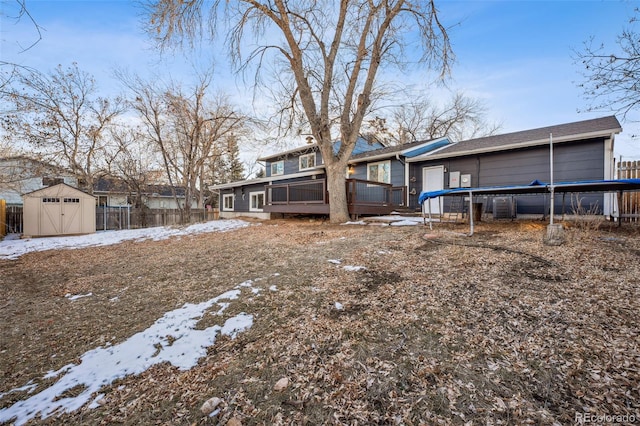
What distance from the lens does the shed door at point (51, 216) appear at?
37.6 ft

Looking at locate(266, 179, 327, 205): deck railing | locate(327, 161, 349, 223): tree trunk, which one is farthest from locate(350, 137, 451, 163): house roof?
locate(327, 161, 349, 223): tree trunk

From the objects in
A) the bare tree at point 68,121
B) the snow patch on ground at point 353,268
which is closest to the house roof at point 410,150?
the snow patch on ground at point 353,268

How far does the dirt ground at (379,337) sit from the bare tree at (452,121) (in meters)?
19.6

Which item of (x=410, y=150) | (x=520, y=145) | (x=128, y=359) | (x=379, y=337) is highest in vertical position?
(x=410, y=150)

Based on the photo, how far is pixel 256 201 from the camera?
708 inches

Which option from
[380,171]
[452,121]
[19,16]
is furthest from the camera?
[452,121]

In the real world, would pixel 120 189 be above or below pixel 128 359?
above

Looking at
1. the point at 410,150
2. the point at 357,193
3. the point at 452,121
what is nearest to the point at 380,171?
the point at 410,150

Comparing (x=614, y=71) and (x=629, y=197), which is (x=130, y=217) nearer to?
(x=614, y=71)

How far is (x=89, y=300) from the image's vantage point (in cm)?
363

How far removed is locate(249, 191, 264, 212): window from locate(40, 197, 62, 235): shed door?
9474 mm

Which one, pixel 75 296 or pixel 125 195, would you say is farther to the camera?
pixel 125 195

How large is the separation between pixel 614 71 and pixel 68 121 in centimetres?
2302

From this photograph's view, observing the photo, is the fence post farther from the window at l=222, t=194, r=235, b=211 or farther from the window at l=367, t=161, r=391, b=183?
the window at l=367, t=161, r=391, b=183
